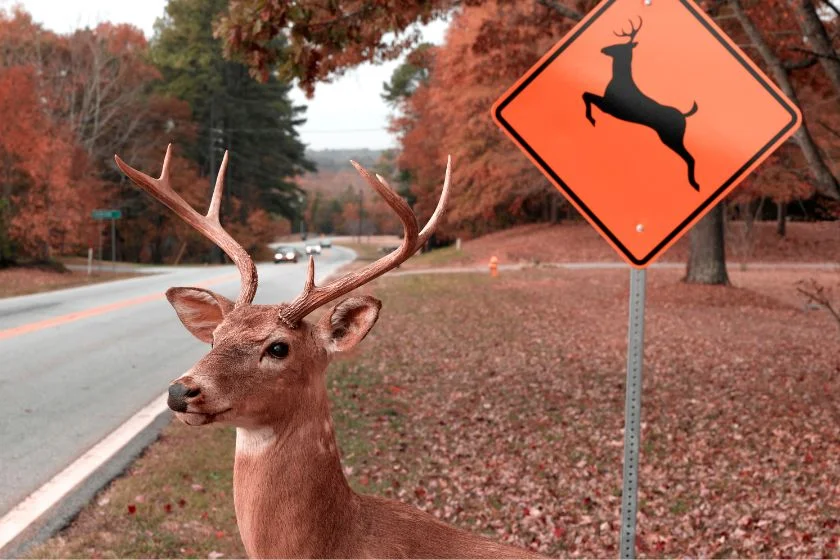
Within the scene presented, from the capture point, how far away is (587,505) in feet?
18.3

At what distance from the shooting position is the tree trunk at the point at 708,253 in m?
19.1

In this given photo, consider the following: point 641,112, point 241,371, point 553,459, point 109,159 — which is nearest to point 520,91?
point 641,112

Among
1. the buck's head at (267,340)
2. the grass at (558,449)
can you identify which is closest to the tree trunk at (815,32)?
the grass at (558,449)

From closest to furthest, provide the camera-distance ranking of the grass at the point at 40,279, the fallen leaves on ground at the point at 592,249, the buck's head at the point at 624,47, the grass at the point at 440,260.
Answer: the buck's head at the point at 624,47 < the grass at the point at 40,279 < the grass at the point at 440,260 < the fallen leaves on ground at the point at 592,249

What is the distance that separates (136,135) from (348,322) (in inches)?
971

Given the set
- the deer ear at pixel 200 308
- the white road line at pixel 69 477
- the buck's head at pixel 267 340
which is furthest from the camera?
the white road line at pixel 69 477

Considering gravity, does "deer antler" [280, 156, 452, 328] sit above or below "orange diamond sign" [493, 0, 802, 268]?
below

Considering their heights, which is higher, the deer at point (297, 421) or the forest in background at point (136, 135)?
the forest in background at point (136, 135)

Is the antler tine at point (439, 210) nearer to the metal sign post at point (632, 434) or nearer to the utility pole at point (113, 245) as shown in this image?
the metal sign post at point (632, 434)

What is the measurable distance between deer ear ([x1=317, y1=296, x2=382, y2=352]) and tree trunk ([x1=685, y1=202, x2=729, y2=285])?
1838cm

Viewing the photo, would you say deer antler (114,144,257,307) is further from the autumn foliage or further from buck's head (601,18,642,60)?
the autumn foliage

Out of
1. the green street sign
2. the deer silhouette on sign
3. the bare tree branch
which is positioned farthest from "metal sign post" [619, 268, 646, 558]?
the green street sign

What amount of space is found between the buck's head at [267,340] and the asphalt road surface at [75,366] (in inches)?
152

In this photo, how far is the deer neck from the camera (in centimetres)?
197
